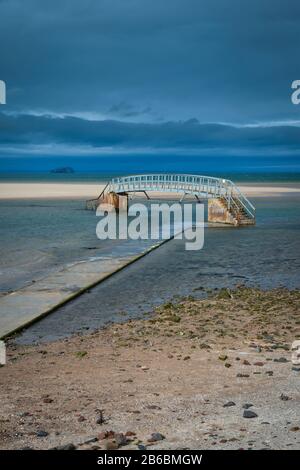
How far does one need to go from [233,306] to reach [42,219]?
38.5 m

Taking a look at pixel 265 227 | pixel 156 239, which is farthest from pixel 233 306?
pixel 265 227

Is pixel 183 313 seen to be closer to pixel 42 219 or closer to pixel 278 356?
pixel 278 356

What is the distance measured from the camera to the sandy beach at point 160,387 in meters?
7.52

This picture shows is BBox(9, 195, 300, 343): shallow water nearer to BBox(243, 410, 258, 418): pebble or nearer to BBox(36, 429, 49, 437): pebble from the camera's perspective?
BBox(36, 429, 49, 437): pebble

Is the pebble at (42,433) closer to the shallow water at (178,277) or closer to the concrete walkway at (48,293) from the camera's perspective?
the shallow water at (178,277)

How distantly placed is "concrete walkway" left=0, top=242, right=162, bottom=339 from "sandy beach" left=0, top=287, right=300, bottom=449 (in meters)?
1.92

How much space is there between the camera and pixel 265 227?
42.8m

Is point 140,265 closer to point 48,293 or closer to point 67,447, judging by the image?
point 48,293

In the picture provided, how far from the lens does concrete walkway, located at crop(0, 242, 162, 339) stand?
14.2 metres

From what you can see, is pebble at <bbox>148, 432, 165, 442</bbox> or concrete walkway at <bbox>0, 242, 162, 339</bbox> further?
concrete walkway at <bbox>0, 242, 162, 339</bbox>

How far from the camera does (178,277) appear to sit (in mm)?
21797

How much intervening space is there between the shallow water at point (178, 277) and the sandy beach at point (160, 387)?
4.58ft

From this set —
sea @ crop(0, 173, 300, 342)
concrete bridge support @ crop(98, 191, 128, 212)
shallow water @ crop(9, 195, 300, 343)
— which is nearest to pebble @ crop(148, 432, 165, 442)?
shallow water @ crop(9, 195, 300, 343)

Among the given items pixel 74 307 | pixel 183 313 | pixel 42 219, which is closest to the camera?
pixel 183 313
